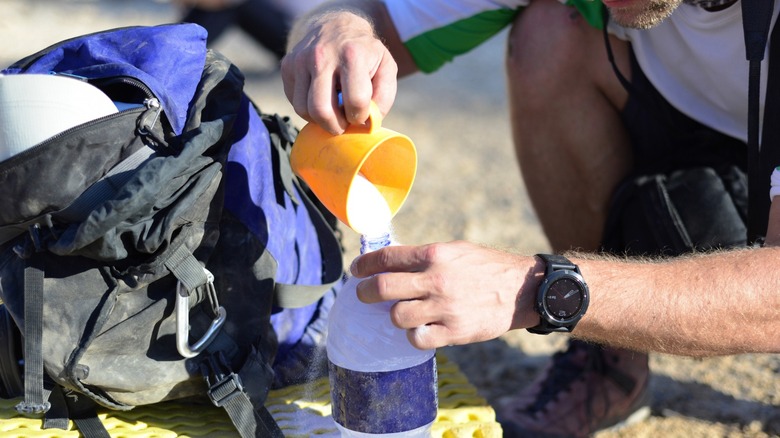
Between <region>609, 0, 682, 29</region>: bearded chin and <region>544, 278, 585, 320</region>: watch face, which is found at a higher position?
<region>609, 0, 682, 29</region>: bearded chin

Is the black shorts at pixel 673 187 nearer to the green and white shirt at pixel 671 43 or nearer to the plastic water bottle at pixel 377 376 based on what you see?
the green and white shirt at pixel 671 43

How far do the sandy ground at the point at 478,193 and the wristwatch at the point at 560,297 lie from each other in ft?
3.22

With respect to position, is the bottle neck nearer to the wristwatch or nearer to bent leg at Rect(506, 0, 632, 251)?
the wristwatch

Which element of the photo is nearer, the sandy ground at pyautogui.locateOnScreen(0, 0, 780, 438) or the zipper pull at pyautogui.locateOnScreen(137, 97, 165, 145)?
the zipper pull at pyautogui.locateOnScreen(137, 97, 165, 145)

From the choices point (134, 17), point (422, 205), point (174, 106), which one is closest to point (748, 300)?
point (174, 106)

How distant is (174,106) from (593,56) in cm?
116

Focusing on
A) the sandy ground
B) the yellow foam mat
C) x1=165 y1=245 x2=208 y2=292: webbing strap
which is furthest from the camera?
the sandy ground

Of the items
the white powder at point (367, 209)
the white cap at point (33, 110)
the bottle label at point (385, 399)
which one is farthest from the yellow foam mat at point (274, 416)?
the white cap at point (33, 110)

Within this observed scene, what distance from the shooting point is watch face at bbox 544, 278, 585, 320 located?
1.53 metres

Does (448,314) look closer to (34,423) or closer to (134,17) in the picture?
(34,423)

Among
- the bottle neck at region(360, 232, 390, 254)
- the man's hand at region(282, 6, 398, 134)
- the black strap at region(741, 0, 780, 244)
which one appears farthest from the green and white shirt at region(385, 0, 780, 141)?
the bottle neck at region(360, 232, 390, 254)

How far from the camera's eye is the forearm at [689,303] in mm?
1596

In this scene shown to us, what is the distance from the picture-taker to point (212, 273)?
5.64 feet

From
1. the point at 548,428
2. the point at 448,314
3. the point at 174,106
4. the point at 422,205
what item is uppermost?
the point at 174,106
